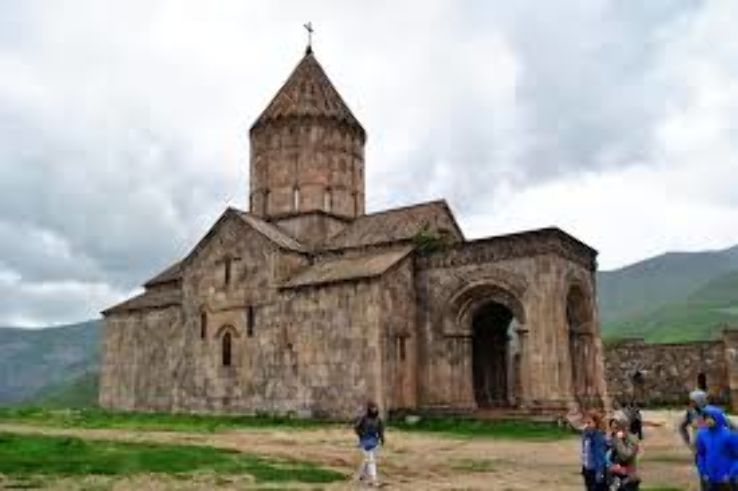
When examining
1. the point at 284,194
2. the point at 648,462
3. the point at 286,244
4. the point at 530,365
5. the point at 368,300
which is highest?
the point at 284,194

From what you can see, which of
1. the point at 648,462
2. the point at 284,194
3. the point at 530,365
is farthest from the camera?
the point at 284,194

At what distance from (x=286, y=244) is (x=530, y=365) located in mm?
10424

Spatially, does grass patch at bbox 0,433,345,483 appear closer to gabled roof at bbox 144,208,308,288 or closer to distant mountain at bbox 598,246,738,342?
gabled roof at bbox 144,208,308,288

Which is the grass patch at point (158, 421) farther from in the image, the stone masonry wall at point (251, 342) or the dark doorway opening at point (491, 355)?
the dark doorway opening at point (491, 355)

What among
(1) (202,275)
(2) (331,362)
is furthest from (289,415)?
(1) (202,275)

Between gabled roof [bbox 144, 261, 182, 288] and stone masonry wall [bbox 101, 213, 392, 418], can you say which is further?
gabled roof [bbox 144, 261, 182, 288]

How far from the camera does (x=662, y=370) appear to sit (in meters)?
37.0

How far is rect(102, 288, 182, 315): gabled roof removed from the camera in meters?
32.8

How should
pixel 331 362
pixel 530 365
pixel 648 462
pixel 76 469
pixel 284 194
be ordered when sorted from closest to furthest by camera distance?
1. pixel 76 469
2. pixel 648 462
3. pixel 530 365
4. pixel 331 362
5. pixel 284 194

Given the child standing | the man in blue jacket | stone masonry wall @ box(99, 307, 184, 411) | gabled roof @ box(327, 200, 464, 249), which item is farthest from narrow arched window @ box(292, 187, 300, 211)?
the man in blue jacket

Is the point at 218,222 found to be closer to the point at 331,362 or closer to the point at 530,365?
the point at 331,362

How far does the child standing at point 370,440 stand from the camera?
40.8 ft

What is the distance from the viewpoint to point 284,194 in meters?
32.6

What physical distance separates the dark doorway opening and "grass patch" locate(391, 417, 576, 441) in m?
5.94
